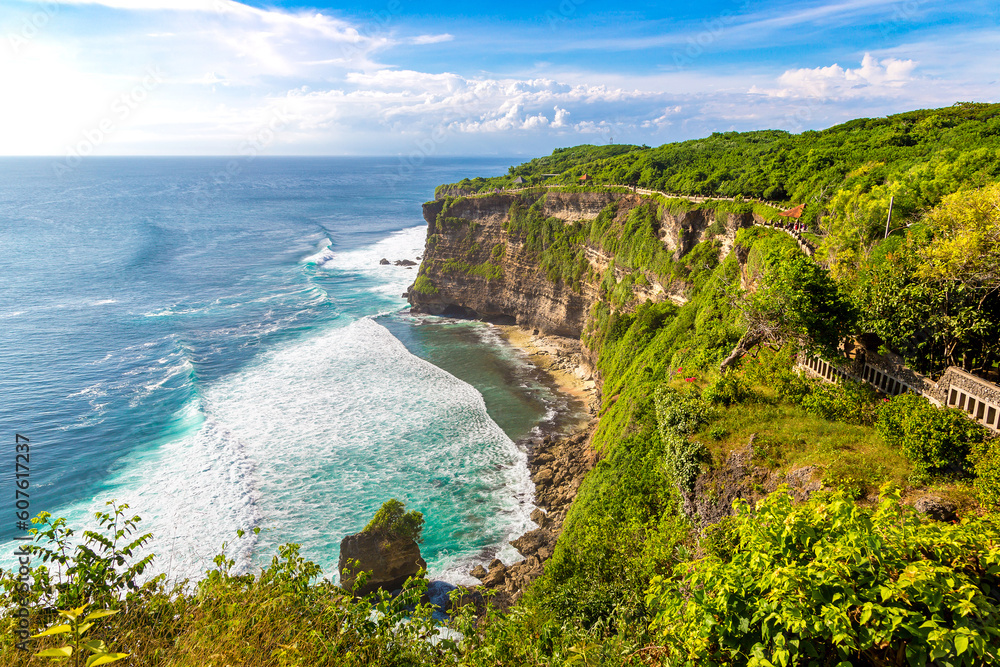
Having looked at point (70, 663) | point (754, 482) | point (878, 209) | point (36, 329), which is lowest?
point (36, 329)

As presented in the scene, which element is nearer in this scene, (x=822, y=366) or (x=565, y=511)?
(x=822, y=366)

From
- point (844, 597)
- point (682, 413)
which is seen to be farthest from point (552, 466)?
point (844, 597)

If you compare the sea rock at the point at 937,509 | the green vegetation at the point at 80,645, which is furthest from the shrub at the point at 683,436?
the green vegetation at the point at 80,645

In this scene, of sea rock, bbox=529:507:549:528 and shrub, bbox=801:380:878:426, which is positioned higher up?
shrub, bbox=801:380:878:426

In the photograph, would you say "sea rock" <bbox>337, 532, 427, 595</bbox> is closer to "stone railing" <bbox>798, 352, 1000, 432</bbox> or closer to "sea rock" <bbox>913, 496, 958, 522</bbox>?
"stone railing" <bbox>798, 352, 1000, 432</bbox>

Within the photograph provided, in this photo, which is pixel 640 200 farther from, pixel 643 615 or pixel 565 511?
pixel 643 615

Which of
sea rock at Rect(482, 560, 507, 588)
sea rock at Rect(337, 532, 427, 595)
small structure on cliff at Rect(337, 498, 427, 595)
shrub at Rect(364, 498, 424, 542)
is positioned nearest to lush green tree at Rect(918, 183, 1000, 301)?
sea rock at Rect(482, 560, 507, 588)

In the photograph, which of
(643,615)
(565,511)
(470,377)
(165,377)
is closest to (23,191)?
(165,377)

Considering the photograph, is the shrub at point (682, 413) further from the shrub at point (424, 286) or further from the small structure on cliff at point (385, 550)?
the shrub at point (424, 286)
